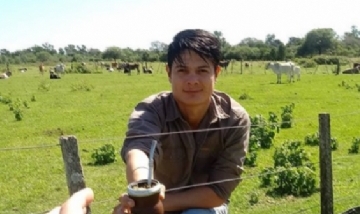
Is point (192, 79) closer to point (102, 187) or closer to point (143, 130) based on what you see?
point (143, 130)

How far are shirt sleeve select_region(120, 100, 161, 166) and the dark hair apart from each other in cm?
28

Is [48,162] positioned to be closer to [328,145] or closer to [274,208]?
[274,208]

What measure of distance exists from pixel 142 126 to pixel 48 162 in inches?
284

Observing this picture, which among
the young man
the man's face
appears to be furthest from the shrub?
the man's face

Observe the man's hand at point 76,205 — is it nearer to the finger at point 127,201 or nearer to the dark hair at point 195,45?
the finger at point 127,201

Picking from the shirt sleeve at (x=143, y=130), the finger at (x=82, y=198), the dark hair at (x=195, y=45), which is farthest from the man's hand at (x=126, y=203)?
the dark hair at (x=195, y=45)

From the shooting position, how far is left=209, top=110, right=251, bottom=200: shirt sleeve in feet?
9.83

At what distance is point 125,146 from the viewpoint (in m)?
2.62

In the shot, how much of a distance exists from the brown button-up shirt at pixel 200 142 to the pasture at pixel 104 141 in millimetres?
928

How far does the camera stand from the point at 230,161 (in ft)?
9.95

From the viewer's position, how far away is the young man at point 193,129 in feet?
9.13

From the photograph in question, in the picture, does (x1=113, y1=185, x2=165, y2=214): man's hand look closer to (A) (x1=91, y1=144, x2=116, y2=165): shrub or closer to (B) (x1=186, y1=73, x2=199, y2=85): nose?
(B) (x1=186, y1=73, x2=199, y2=85): nose

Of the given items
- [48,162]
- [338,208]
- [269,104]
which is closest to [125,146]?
[338,208]

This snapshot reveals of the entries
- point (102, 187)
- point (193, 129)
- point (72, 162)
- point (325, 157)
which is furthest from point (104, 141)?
point (193, 129)
